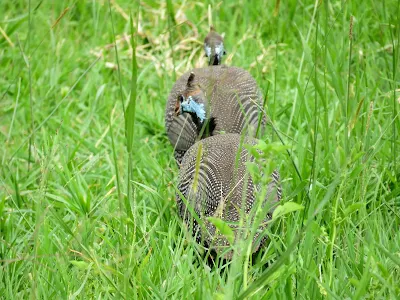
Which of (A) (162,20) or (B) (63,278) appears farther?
(A) (162,20)

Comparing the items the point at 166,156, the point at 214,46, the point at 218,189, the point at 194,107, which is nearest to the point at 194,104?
the point at 194,107

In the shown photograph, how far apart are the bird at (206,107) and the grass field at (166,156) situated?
4.6 inches

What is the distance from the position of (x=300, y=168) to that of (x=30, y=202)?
123 centimetres

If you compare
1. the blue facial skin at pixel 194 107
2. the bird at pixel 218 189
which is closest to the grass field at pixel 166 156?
the bird at pixel 218 189

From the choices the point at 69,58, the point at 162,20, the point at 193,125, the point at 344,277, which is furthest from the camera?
the point at 162,20

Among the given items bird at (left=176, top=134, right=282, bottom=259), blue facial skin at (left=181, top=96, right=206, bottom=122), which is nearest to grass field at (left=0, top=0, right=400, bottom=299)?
bird at (left=176, top=134, right=282, bottom=259)

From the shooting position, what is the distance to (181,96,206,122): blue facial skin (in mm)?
3439

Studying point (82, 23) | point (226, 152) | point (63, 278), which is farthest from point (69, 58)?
point (63, 278)

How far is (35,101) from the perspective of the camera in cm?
443

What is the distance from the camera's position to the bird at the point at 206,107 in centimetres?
352

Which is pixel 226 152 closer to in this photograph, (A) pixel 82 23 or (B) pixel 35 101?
(B) pixel 35 101

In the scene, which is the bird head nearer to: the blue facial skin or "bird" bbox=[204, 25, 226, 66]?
the blue facial skin

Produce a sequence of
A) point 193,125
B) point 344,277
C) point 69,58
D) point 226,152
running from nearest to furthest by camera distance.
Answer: point 344,277, point 226,152, point 193,125, point 69,58

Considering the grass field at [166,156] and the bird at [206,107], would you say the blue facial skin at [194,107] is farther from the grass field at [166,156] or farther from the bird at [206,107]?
the grass field at [166,156]
